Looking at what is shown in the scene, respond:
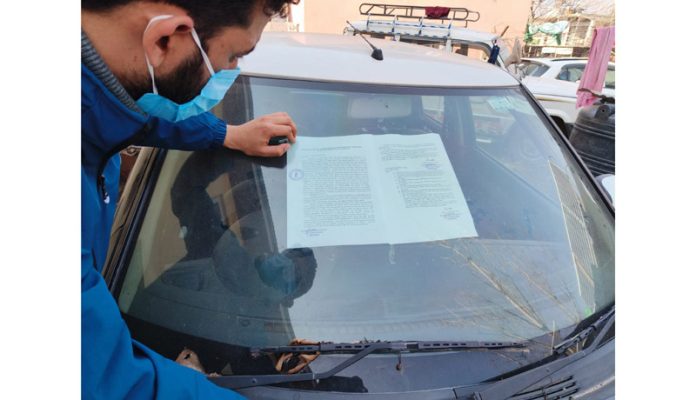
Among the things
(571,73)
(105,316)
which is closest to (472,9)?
(571,73)

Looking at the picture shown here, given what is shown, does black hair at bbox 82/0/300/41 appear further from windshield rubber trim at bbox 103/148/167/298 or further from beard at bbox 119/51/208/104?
windshield rubber trim at bbox 103/148/167/298

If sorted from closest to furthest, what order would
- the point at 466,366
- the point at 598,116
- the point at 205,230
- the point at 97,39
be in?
the point at 97,39, the point at 466,366, the point at 205,230, the point at 598,116

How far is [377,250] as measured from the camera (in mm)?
1327

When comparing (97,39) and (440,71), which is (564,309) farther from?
(97,39)

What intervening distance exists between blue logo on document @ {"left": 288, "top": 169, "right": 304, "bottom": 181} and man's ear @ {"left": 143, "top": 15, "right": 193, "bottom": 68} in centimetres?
60

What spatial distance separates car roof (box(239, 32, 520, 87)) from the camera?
1680 mm

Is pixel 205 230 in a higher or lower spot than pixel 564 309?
higher

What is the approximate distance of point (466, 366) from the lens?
43.7 inches

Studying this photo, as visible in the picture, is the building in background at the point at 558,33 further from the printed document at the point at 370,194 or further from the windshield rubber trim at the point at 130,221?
the windshield rubber trim at the point at 130,221

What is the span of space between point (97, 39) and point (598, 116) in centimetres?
430

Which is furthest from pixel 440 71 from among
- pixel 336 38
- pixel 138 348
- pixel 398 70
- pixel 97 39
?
pixel 138 348

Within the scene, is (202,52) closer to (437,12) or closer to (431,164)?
(431,164)

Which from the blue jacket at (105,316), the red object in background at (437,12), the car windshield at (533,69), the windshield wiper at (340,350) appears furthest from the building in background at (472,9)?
the windshield wiper at (340,350)

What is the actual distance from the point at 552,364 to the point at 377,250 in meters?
0.56
